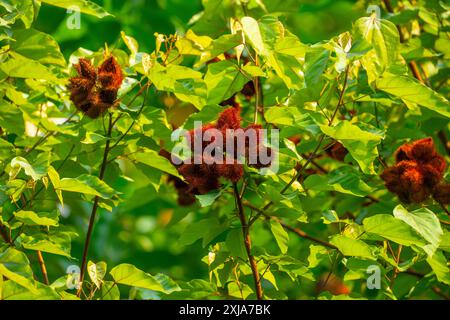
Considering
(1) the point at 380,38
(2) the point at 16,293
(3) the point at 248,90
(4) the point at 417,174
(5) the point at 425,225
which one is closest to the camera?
(2) the point at 16,293

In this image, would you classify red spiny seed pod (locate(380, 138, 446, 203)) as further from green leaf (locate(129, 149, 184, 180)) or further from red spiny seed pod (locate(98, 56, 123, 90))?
red spiny seed pod (locate(98, 56, 123, 90))

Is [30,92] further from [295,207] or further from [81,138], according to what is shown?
[295,207]

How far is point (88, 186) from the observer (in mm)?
1866

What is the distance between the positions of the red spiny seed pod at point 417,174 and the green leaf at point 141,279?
0.57 m

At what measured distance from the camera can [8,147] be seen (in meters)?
2.05

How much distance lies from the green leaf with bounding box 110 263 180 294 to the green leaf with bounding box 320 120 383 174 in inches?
19.4

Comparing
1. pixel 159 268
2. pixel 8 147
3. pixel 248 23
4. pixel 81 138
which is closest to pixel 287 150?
pixel 248 23

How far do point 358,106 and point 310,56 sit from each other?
785 millimetres

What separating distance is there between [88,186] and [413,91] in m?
0.76

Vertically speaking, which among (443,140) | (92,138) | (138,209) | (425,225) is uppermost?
(92,138)

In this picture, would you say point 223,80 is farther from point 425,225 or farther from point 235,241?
point 425,225

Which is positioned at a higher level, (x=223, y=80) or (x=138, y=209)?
(x=223, y=80)

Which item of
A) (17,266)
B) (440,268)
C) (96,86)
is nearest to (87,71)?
(96,86)

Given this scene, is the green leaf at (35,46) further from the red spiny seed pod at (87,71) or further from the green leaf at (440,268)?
the green leaf at (440,268)
